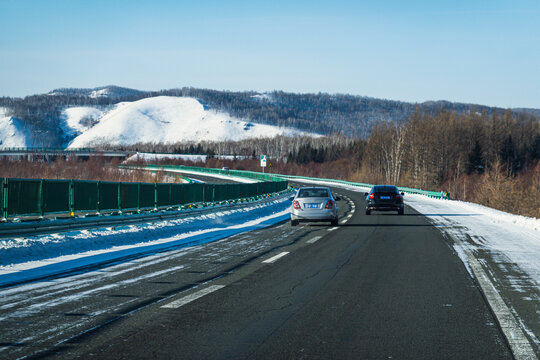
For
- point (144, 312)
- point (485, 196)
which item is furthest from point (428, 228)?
point (485, 196)

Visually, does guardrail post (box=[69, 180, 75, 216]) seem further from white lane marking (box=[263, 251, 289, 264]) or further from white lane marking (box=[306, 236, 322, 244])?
white lane marking (box=[263, 251, 289, 264])

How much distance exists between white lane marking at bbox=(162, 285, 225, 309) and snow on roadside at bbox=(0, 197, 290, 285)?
3.14 m

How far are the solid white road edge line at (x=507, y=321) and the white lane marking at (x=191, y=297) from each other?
12.2ft

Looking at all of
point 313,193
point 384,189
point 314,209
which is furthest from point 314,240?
point 384,189

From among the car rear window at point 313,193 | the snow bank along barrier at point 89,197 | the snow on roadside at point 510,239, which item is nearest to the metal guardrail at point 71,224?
the snow bank along barrier at point 89,197

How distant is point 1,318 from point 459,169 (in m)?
99.1

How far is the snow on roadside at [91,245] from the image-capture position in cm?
1071

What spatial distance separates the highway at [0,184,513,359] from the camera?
524cm

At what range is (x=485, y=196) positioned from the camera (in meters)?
67.9

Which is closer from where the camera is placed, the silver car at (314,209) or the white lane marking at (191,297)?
the white lane marking at (191,297)

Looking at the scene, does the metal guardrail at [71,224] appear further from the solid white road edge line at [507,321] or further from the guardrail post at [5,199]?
the solid white road edge line at [507,321]

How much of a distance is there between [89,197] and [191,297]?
482 inches

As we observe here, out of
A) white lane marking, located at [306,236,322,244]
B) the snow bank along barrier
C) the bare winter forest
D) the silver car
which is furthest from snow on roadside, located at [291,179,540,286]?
the bare winter forest

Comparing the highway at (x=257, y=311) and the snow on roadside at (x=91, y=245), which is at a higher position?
the highway at (x=257, y=311)
